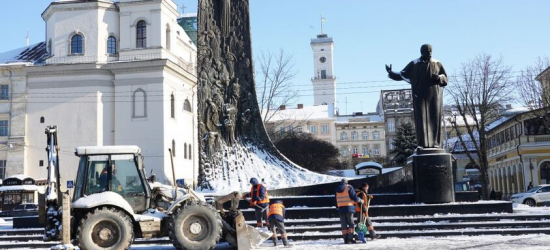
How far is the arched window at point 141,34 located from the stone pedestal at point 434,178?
38.1 meters

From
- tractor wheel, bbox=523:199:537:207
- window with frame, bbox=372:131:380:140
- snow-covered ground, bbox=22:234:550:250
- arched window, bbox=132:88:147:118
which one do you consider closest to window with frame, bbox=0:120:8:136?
arched window, bbox=132:88:147:118

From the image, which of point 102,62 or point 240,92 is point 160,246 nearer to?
point 240,92

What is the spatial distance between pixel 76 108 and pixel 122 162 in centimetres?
3905

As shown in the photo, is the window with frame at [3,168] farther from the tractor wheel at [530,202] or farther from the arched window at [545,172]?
the arched window at [545,172]

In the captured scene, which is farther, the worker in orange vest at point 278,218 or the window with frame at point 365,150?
the window with frame at point 365,150

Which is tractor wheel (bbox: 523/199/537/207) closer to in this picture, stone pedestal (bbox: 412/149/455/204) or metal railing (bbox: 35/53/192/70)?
stone pedestal (bbox: 412/149/455/204)

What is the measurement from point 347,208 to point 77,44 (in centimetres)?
4267

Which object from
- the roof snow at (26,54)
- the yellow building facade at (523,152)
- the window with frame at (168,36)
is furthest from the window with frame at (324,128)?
the roof snow at (26,54)

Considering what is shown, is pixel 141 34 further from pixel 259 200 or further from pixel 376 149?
pixel 376 149

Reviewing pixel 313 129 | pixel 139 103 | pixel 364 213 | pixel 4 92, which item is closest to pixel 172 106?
pixel 139 103

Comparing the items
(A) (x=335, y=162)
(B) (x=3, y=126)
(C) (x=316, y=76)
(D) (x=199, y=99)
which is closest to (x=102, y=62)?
(B) (x=3, y=126)

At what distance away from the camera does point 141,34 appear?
49.0 meters

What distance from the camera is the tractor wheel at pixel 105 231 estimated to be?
35.1 ft

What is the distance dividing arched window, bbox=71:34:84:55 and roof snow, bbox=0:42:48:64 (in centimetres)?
375
